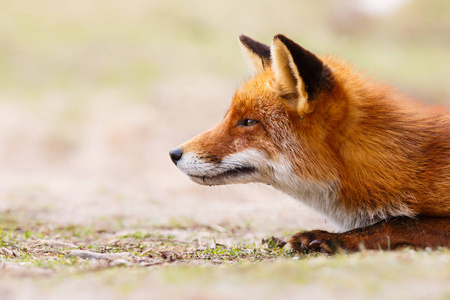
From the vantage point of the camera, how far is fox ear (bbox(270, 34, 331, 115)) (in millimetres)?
4039

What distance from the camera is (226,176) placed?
15.1 ft

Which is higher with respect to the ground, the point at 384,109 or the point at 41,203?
the point at 384,109

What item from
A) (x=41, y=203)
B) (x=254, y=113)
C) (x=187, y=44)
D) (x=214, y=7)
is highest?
(x=214, y=7)

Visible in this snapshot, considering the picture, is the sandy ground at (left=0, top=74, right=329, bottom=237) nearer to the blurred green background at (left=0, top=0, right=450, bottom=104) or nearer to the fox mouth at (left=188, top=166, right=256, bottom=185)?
the blurred green background at (left=0, top=0, right=450, bottom=104)

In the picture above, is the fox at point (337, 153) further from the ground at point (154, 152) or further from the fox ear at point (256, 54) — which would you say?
the fox ear at point (256, 54)

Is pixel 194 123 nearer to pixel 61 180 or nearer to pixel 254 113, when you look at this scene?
pixel 61 180

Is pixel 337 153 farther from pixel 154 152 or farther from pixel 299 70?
pixel 154 152

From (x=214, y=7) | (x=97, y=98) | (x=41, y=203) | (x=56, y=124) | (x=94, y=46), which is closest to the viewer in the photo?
(x=41, y=203)

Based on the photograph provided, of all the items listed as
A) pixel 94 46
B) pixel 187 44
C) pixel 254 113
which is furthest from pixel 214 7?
pixel 254 113

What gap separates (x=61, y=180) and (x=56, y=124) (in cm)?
489

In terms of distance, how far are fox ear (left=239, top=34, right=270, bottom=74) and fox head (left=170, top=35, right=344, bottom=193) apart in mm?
492

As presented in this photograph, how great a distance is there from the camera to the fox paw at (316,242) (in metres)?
4.02

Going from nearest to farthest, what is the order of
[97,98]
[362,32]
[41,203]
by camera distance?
1. [41,203]
2. [97,98]
3. [362,32]

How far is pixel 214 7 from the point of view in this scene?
2764 centimetres
